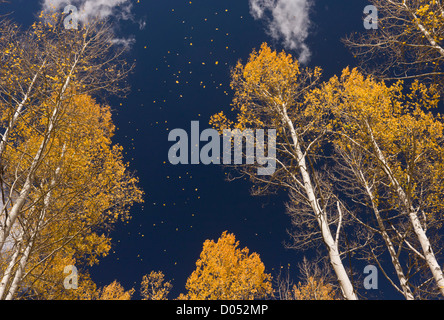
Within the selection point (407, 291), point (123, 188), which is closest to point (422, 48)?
point (407, 291)

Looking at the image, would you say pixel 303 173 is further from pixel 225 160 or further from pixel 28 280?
pixel 28 280

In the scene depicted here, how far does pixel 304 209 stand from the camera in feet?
17.2

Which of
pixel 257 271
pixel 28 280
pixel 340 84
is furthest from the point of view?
pixel 257 271

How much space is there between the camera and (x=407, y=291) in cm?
500

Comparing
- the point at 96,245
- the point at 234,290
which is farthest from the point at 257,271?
the point at 96,245

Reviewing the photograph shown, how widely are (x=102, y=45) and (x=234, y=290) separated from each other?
1076 cm

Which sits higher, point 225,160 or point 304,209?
point 225,160

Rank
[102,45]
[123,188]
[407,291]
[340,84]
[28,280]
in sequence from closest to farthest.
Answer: [102,45], [407,291], [28,280], [123,188], [340,84]

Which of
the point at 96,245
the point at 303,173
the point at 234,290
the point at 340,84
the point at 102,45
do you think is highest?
the point at 340,84

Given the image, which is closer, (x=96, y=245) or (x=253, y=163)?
(x=253, y=163)

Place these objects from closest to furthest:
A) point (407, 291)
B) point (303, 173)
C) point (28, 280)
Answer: point (303, 173) < point (407, 291) < point (28, 280)

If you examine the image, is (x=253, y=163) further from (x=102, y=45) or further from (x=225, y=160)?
(x=102, y=45)

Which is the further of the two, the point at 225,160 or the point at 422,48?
the point at 225,160

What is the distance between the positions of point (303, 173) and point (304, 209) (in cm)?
110
